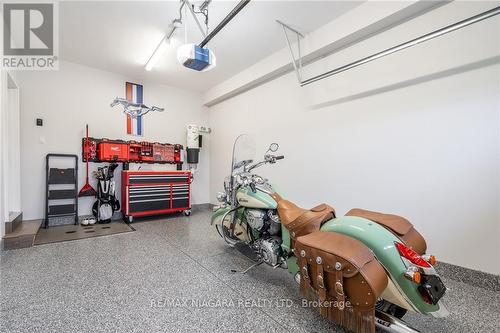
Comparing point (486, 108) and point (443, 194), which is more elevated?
point (486, 108)

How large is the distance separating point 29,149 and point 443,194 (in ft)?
19.0

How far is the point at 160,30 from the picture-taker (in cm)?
308

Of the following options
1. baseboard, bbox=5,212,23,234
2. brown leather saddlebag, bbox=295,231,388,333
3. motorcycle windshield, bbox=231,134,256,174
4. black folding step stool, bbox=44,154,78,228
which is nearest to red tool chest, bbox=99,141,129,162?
black folding step stool, bbox=44,154,78,228

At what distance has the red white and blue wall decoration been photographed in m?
4.66

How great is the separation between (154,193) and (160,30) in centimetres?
276

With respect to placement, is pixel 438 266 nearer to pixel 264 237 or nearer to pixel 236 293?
pixel 264 237

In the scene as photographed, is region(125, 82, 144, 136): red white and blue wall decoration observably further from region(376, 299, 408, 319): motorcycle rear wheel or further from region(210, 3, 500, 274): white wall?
region(376, 299, 408, 319): motorcycle rear wheel

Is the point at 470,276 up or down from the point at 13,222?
down

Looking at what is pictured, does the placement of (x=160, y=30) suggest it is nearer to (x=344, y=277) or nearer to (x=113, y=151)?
(x=113, y=151)

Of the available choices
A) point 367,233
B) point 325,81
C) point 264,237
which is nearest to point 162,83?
point 325,81

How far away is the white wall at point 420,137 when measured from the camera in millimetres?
1935

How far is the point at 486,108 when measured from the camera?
6.31ft

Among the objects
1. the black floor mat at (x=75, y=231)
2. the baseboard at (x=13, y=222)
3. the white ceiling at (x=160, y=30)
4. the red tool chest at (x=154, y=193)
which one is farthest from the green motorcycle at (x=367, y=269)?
the baseboard at (x=13, y=222)

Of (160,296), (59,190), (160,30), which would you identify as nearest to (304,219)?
(160,296)
